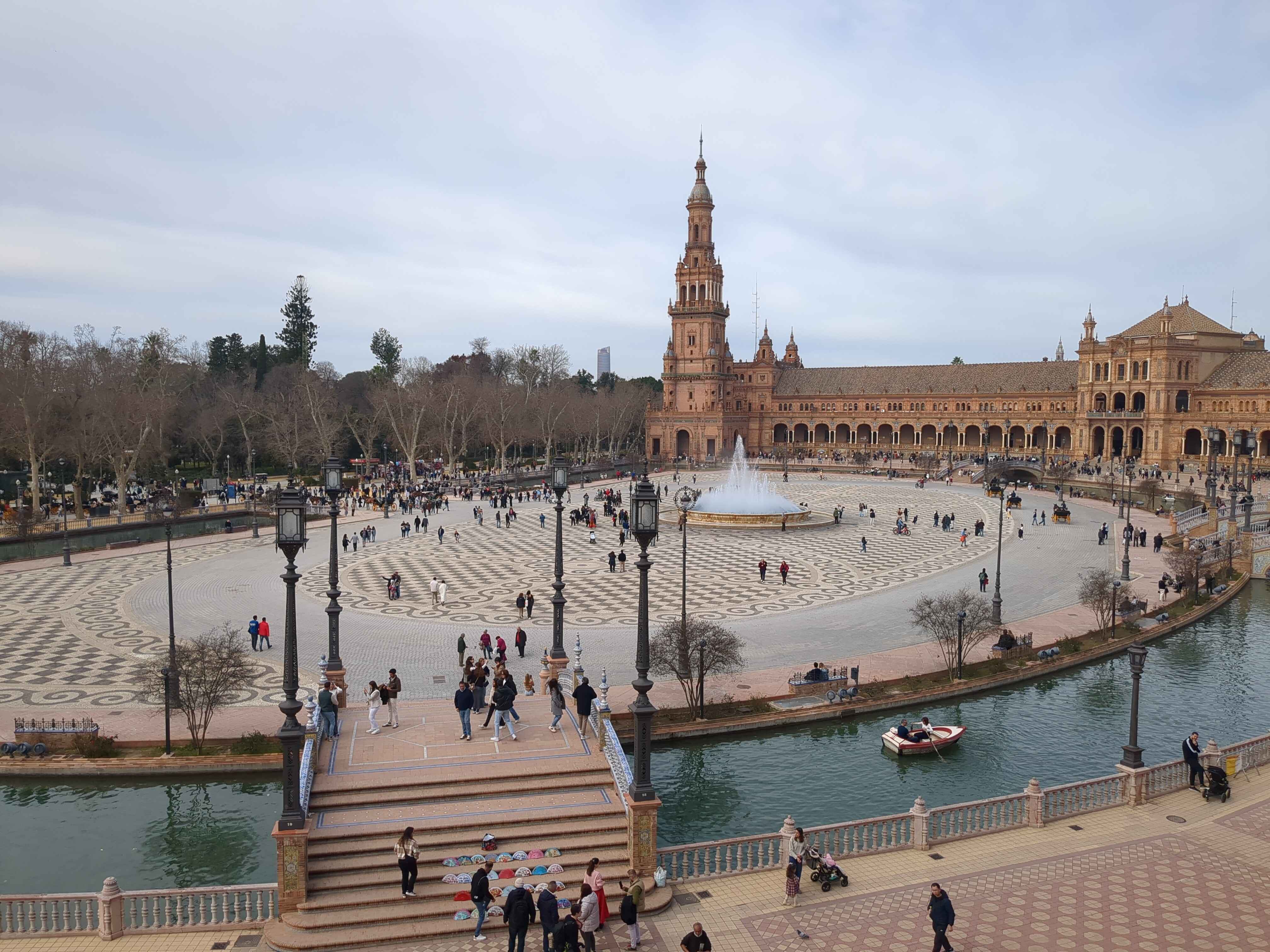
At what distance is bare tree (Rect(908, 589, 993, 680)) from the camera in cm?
2272

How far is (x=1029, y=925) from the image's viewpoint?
37.4 ft

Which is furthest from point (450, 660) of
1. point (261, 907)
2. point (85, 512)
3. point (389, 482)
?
point (389, 482)

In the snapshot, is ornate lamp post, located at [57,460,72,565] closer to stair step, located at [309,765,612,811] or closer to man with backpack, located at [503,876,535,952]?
stair step, located at [309,765,612,811]

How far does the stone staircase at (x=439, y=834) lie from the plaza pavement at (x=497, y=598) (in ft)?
20.8

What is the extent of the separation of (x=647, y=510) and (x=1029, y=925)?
713 centimetres

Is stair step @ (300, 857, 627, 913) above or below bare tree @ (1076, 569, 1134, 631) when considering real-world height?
below

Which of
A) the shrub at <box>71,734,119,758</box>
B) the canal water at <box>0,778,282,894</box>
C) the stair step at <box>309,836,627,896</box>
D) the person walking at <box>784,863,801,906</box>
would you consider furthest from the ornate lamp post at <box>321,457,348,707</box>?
the person walking at <box>784,863,801,906</box>

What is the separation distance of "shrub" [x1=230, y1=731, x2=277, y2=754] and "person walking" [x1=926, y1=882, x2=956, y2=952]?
499 inches

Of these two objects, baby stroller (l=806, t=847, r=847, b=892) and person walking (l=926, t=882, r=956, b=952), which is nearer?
person walking (l=926, t=882, r=956, b=952)

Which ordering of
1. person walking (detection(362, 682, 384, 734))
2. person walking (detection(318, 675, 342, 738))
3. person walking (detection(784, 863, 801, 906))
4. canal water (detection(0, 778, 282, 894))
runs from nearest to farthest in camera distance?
person walking (detection(784, 863, 801, 906))
canal water (detection(0, 778, 282, 894))
person walking (detection(318, 675, 342, 738))
person walking (detection(362, 682, 384, 734))

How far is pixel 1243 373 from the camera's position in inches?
3438

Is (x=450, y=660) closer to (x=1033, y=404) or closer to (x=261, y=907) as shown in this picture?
(x=261, y=907)

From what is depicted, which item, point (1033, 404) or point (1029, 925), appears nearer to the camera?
point (1029, 925)

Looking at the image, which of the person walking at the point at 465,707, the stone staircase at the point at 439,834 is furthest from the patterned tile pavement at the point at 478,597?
the stone staircase at the point at 439,834
